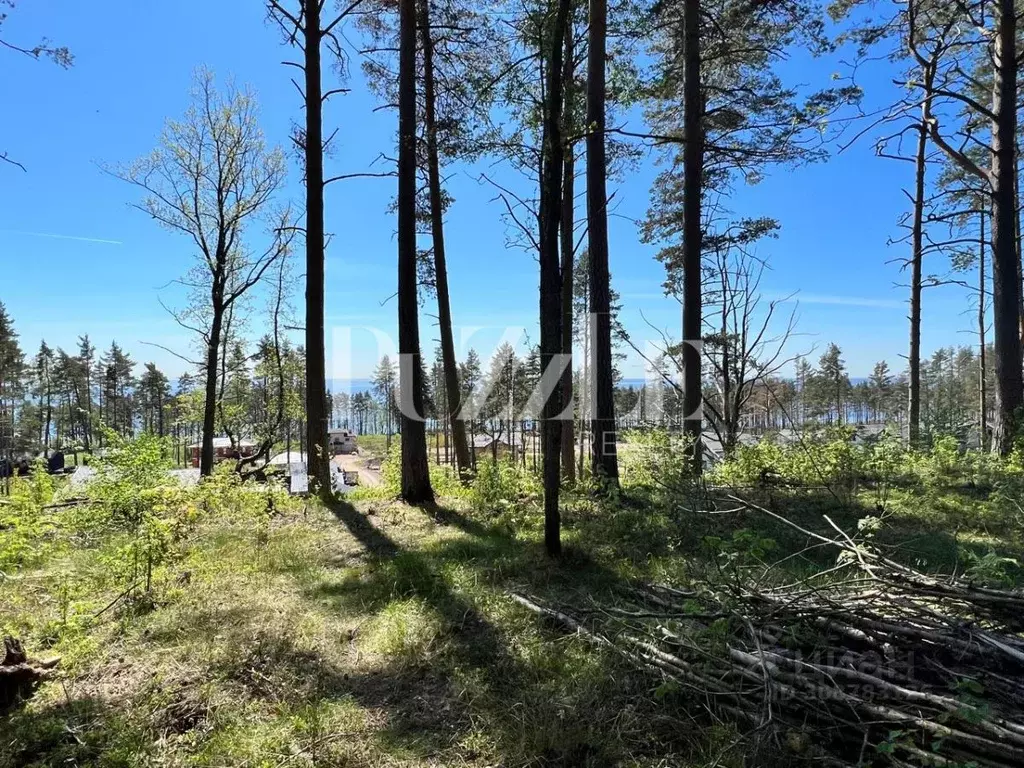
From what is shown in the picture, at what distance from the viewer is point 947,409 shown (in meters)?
9.35

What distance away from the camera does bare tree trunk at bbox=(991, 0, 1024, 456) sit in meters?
7.45

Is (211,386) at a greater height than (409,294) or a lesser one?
lesser

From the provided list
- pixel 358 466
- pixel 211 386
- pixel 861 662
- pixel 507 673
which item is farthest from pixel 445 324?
pixel 358 466

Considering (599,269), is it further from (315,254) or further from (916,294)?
(916,294)

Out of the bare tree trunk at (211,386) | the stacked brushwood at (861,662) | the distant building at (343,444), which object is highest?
the bare tree trunk at (211,386)

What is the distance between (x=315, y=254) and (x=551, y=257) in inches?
183

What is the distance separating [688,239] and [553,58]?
4847 mm

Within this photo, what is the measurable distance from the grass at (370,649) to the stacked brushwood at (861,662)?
0.18m

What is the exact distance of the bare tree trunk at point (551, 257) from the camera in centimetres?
401

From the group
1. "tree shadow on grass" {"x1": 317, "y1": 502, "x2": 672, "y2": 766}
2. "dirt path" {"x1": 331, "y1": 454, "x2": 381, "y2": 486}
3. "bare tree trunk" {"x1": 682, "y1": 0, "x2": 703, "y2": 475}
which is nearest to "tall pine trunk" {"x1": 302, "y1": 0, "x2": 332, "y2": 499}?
"tree shadow on grass" {"x1": 317, "y1": 502, "x2": 672, "y2": 766}

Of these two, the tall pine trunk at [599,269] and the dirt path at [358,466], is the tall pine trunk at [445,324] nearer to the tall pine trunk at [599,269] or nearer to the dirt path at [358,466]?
the tall pine trunk at [599,269]

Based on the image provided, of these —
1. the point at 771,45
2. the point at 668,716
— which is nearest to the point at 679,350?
the point at 771,45

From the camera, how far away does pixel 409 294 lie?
22.4 feet

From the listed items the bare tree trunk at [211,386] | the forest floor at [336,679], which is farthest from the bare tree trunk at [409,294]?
the bare tree trunk at [211,386]
